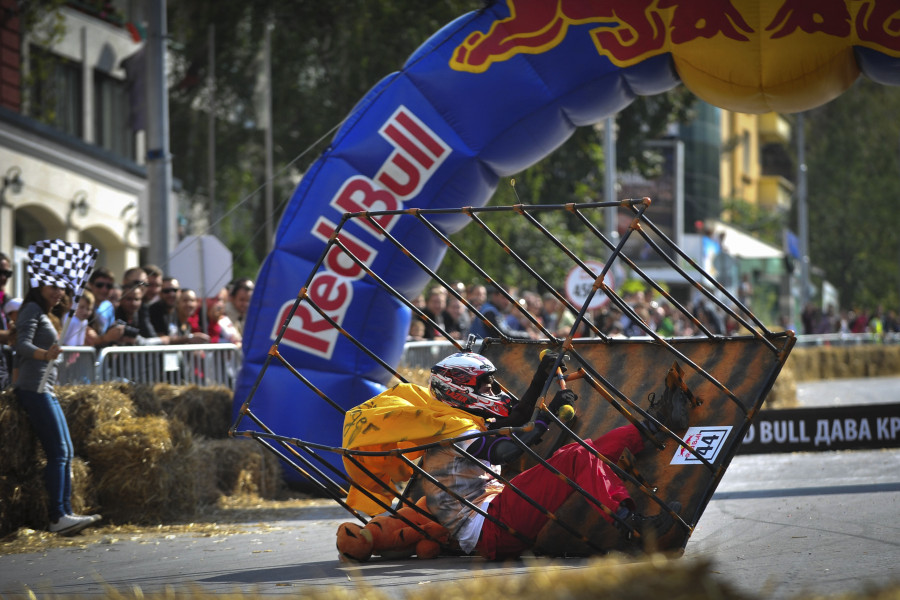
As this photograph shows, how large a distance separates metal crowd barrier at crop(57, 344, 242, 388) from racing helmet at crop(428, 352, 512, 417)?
463 cm

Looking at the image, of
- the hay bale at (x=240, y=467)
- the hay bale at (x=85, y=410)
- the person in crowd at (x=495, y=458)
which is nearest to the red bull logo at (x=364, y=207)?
the hay bale at (x=240, y=467)

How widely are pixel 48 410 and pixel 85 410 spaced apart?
2.35 feet

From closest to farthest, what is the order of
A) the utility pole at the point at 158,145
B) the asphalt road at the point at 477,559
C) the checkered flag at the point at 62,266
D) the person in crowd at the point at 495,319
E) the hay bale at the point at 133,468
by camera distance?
the asphalt road at the point at 477,559
the checkered flag at the point at 62,266
the hay bale at the point at 133,468
the person in crowd at the point at 495,319
the utility pole at the point at 158,145

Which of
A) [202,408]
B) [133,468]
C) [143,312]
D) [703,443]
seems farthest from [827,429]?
[143,312]

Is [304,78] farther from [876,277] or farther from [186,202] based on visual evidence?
[876,277]

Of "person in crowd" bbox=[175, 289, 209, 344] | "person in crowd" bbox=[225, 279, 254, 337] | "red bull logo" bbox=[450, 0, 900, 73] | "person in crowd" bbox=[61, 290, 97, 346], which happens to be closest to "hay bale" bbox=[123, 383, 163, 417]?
"person in crowd" bbox=[61, 290, 97, 346]

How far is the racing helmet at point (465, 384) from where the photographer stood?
24.8 feet

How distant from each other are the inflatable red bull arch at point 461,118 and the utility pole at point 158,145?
4107mm

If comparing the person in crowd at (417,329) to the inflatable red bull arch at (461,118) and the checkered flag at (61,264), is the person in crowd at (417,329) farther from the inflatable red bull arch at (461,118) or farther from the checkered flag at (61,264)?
the checkered flag at (61,264)

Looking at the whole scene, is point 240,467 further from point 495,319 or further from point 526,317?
point 495,319

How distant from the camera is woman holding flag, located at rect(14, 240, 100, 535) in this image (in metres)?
9.58

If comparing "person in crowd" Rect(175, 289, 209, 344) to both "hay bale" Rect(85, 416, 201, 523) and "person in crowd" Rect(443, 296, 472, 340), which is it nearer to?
"hay bale" Rect(85, 416, 201, 523)

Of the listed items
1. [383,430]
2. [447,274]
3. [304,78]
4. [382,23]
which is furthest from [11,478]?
[304,78]

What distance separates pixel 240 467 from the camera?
11570mm
